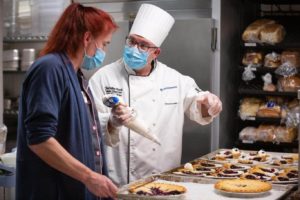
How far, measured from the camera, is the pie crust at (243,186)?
1.92m

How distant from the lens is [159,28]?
2.82 metres

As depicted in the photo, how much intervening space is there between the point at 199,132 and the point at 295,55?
0.80m

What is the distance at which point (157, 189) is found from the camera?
6.42 feet

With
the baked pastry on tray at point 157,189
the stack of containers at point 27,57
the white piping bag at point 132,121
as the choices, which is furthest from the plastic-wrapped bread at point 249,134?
the stack of containers at point 27,57

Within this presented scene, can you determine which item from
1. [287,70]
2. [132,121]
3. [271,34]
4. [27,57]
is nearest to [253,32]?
[271,34]

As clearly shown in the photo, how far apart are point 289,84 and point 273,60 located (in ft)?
0.63

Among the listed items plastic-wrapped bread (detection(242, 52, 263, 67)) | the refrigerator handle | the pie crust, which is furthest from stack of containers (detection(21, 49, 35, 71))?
the pie crust

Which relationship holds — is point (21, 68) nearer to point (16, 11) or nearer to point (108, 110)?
point (16, 11)

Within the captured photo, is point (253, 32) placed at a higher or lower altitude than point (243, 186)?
higher

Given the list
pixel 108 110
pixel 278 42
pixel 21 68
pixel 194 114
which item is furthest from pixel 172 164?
pixel 21 68

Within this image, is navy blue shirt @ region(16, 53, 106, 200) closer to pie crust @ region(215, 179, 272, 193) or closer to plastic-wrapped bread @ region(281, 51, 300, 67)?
pie crust @ region(215, 179, 272, 193)

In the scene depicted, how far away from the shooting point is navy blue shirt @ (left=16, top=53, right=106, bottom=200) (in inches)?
70.0

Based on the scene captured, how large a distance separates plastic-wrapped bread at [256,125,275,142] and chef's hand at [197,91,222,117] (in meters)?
0.84

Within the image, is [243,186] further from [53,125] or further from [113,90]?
[113,90]
